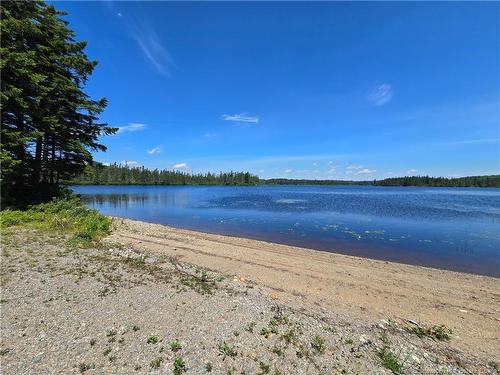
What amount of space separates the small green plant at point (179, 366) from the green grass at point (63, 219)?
8.65 meters

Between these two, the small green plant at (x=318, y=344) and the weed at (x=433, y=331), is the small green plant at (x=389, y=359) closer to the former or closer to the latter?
the small green plant at (x=318, y=344)

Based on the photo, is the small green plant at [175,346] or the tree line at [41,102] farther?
the tree line at [41,102]

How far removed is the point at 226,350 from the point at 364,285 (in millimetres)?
6377

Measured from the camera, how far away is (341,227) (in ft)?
76.8

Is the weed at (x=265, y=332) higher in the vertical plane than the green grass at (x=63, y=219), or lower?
lower

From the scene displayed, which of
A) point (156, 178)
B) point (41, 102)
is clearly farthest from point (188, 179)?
point (41, 102)

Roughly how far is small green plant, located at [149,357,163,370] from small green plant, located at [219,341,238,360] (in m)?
0.95

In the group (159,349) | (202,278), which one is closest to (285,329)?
(159,349)

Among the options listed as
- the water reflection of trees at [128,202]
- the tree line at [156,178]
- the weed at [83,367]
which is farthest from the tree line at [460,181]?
the weed at [83,367]

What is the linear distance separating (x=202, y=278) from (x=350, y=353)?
451 cm

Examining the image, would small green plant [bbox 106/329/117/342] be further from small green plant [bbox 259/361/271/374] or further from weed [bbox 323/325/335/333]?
weed [bbox 323/325/335/333]

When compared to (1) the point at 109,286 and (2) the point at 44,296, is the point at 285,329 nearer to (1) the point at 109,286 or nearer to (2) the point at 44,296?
(1) the point at 109,286

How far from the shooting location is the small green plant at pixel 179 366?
407cm

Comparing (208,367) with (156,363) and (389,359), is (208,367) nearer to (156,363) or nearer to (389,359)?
(156,363)
